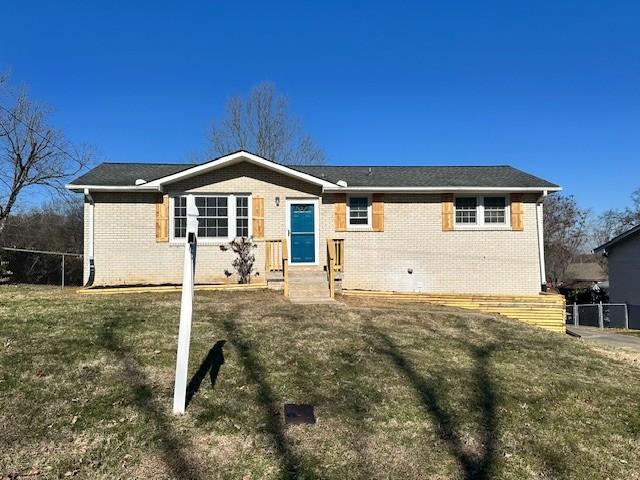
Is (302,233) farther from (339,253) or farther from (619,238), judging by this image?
(619,238)

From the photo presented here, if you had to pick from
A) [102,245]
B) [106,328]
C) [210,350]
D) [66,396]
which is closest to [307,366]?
[210,350]

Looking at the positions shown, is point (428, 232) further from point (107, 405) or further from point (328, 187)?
point (107, 405)

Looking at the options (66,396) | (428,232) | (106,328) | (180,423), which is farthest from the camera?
(428,232)

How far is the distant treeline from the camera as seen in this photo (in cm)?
2303

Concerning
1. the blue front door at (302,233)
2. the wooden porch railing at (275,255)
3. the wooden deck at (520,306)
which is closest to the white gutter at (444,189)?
the blue front door at (302,233)

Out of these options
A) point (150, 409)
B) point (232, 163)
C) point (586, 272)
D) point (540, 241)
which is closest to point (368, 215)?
point (232, 163)

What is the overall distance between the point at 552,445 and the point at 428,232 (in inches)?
415

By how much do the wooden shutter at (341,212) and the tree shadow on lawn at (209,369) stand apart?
8.08 metres

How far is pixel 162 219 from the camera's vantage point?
13.7 metres

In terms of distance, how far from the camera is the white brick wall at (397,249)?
13.9m

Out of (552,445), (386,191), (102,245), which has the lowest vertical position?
(552,445)

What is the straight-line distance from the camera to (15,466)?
12.0 feet

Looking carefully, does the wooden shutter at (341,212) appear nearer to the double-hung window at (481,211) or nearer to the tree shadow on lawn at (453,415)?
the double-hung window at (481,211)

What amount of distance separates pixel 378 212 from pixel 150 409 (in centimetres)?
1075
